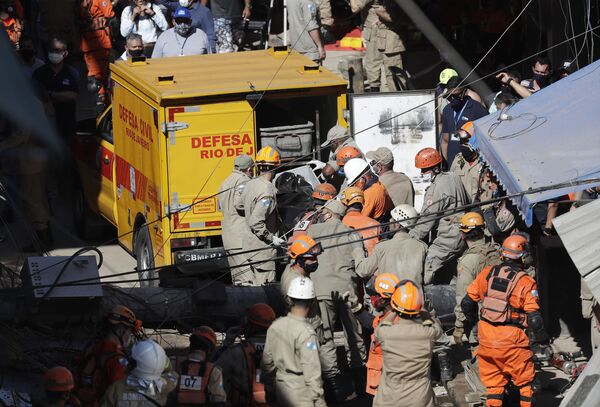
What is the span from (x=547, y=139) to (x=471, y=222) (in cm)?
103

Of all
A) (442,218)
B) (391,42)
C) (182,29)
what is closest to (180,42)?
(182,29)

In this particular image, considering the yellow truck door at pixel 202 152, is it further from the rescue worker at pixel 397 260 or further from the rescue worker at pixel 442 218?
the rescue worker at pixel 397 260

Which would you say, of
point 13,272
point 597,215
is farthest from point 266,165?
point 597,215

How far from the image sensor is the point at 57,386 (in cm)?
890

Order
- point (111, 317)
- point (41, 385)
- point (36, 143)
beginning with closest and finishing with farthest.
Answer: point (41, 385)
point (111, 317)
point (36, 143)

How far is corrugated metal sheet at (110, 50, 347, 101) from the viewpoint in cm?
1410

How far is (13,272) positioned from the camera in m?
11.4

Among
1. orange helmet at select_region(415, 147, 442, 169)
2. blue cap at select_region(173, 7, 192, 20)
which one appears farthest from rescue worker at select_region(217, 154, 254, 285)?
blue cap at select_region(173, 7, 192, 20)

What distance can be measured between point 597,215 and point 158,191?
6.36 meters

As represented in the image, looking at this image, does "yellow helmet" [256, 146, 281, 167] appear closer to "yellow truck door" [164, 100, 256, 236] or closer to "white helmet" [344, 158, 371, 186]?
"yellow truck door" [164, 100, 256, 236]

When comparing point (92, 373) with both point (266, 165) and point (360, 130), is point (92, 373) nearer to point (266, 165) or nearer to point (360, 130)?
point (266, 165)

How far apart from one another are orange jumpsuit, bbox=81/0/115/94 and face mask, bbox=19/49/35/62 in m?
1.70

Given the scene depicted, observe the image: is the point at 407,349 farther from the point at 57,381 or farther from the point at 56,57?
the point at 56,57

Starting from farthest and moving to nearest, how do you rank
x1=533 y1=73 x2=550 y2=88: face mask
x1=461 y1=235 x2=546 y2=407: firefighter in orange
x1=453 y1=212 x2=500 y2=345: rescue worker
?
x1=533 y1=73 x2=550 y2=88: face mask → x1=453 y1=212 x2=500 y2=345: rescue worker → x1=461 y1=235 x2=546 y2=407: firefighter in orange
